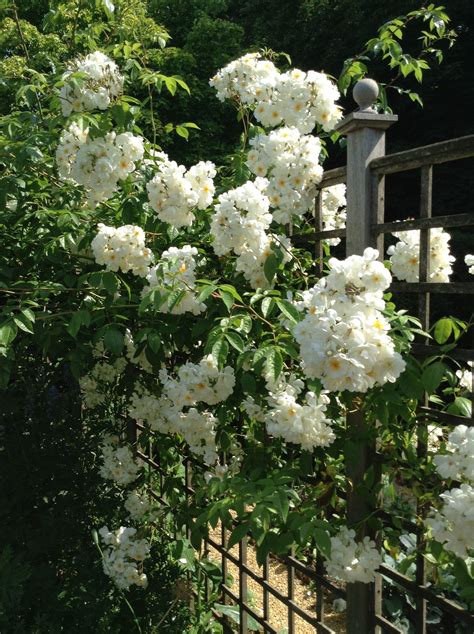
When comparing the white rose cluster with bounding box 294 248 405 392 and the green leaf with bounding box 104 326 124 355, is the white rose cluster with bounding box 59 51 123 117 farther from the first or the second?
the white rose cluster with bounding box 294 248 405 392

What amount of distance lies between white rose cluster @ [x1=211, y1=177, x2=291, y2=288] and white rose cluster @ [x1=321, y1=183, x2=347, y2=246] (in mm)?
384

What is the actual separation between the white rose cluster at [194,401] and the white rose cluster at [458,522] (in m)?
0.68

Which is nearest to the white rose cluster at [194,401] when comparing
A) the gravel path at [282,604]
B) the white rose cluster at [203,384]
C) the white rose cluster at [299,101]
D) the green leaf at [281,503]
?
the white rose cluster at [203,384]

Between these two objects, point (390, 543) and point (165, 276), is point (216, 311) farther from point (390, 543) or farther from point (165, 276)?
point (390, 543)

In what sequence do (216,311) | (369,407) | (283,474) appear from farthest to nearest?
(216,311) → (283,474) → (369,407)

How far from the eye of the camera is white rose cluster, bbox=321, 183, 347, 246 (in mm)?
2297

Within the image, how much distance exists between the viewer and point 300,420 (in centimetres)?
175

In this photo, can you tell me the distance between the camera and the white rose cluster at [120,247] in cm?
205

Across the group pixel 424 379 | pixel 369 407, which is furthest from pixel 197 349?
pixel 424 379

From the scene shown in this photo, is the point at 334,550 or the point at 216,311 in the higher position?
the point at 216,311

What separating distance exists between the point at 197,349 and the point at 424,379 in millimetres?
881

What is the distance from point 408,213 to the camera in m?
10.4

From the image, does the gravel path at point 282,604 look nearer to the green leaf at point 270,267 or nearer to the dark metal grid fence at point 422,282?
the dark metal grid fence at point 422,282

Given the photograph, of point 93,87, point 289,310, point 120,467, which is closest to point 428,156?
point 289,310
